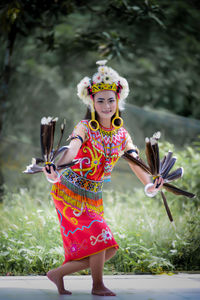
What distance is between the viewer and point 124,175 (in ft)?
29.5

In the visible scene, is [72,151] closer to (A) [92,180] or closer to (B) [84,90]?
(A) [92,180]

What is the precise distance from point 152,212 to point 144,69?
5.73 metres

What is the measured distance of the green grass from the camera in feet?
16.8

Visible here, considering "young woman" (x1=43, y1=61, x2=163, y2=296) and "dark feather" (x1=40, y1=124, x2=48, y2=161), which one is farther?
"young woman" (x1=43, y1=61, x2=163, y2=296)

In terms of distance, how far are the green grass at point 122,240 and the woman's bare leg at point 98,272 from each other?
109cm

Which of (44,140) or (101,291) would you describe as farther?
(101,291)

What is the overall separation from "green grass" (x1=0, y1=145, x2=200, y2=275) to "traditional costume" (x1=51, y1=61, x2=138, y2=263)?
107cm

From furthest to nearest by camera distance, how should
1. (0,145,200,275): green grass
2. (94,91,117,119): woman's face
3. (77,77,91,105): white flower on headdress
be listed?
1. (0,145,200,275): green grass
2. (77,77,91,105): white flower on headdress
3. (94,91,117,119): woman's face

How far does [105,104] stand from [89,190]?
0.72 metres

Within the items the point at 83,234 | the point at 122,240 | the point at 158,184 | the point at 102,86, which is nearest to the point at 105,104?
the point at 102,86

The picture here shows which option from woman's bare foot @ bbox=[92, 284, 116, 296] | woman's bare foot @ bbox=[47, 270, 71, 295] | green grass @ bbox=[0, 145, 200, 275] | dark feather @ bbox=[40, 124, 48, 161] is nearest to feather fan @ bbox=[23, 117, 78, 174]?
dark feather @ bbox=[40, 124, 48, 161]

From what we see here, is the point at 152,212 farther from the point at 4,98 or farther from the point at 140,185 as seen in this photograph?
the point at 4,98

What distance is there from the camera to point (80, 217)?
4094 millimetres

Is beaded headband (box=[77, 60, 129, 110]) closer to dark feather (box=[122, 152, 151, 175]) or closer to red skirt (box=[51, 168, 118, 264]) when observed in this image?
dark feather (box=[122, 152, 151, 175])
